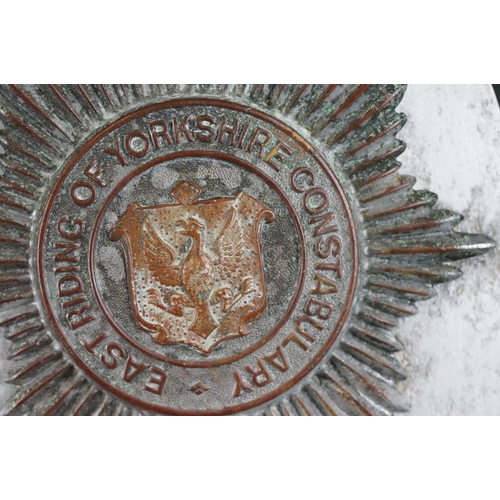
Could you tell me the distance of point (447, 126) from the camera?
2.67 metres

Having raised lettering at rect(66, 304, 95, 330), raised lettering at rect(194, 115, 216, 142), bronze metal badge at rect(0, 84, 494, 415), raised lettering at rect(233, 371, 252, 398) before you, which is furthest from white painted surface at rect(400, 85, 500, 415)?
raised lettering at rect(66, 304, 95, 330)

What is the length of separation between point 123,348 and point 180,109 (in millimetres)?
872

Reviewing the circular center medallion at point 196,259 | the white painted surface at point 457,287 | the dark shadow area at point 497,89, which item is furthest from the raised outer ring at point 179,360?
the dark shadow area at point 497,89

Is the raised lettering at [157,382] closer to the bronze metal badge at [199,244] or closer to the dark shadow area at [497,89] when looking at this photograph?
the bronze metal badge at [199,244]

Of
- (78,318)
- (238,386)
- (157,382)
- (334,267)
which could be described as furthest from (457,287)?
(78,318)

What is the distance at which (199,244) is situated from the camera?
256 cm

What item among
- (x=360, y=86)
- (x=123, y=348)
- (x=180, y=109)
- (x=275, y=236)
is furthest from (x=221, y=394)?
(x=360, y=86)

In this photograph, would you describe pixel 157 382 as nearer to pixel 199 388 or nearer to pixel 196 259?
pixel 199 388

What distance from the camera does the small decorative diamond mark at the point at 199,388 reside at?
257 cm

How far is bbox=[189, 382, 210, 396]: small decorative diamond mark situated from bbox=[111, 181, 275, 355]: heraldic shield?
119 millimetres

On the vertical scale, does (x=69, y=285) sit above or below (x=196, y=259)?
below

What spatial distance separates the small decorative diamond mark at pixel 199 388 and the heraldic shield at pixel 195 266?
0.39 ft

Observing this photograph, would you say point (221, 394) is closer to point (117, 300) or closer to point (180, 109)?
point (117, 300)

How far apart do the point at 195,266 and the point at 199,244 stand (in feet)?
0.26
